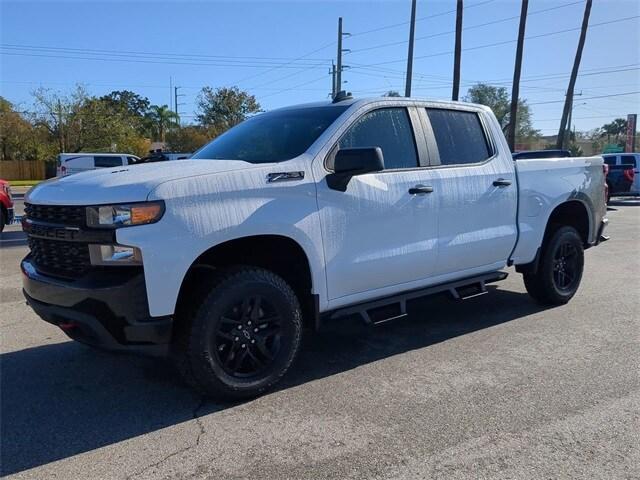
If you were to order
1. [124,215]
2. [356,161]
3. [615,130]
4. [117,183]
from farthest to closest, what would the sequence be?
[615,130], [356,161], [117,183], [124,215]

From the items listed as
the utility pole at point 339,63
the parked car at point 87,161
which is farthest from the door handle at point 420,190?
the utility pole at point 339,63

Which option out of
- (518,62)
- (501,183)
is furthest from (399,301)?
(518,62)

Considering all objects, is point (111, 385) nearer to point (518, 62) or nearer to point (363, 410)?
point (363, 410)

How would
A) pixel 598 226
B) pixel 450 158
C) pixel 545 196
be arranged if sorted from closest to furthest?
pixel 450 158 < pixel 545 196 < pixel 598 226

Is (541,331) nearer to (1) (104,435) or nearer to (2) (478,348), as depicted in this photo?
(2) (478,348)

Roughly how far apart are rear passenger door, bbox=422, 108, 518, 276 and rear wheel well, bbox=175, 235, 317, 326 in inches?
52.3

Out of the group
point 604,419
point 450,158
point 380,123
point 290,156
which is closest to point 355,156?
point 290,156

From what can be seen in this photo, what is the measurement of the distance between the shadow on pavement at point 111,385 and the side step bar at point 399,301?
1.32 ft

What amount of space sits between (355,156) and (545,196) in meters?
2.76

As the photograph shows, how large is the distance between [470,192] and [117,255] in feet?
10.1

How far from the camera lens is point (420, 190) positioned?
15.4 feet

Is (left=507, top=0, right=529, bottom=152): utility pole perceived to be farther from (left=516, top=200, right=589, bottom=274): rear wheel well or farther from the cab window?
(left=516, top=200, right=589, bottom=274): rear wheel well

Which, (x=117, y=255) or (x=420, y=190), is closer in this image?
(x=117, y=255)

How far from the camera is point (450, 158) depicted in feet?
16.9
